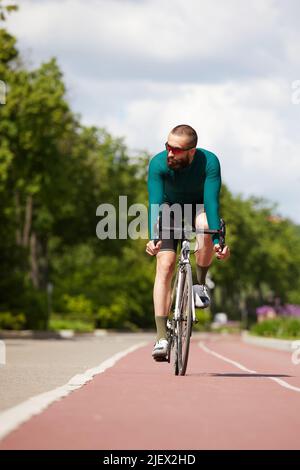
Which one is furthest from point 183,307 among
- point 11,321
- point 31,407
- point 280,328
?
point 11,321

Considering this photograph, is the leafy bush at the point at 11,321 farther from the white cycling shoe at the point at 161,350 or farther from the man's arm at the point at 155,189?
the man's arm at the point at 155,189

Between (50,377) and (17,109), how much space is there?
3888cm

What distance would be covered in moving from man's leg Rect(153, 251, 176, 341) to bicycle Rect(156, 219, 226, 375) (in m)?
0.08

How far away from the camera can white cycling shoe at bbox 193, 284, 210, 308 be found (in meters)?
10.4

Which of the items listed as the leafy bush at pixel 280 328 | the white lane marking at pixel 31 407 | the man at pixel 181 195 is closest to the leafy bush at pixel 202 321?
the leafy bush at pixel 280 328

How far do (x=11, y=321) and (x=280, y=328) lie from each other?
15.1 m

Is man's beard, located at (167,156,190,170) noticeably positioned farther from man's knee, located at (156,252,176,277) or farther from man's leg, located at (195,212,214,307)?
man's knee, located at (156,252,176,277)

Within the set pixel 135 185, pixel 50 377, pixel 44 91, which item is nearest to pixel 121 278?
pixel 135 185

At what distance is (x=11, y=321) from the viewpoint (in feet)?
160

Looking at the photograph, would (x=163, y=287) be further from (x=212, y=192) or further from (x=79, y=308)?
(x=79, y=308)

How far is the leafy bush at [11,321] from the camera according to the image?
48.8 m

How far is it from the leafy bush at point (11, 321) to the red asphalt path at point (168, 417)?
127ft

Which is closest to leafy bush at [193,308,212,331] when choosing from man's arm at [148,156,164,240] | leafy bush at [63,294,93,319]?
leafy bush at [63,294,93,319]

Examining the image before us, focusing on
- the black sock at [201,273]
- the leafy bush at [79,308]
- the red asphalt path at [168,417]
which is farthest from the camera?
the leafy bush at [79,308]
